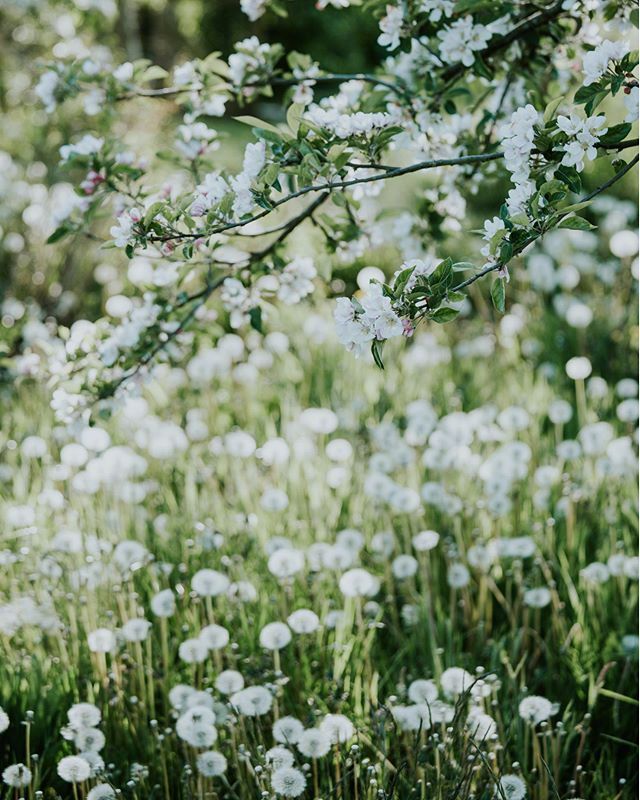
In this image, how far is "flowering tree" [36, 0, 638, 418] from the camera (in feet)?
5.50

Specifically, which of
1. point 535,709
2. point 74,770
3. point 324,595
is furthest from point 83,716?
point 535,709

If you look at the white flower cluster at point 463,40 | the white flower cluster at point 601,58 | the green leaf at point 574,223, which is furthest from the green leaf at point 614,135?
the white flower cluster at point 463,40

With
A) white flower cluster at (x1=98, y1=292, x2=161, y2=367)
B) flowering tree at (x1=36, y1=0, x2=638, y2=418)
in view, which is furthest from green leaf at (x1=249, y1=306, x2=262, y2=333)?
white flower cluster at (x1=98, y1=292, x2=161, y2=367)

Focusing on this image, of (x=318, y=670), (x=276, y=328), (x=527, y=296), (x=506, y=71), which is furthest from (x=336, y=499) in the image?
(x=527, y=296)

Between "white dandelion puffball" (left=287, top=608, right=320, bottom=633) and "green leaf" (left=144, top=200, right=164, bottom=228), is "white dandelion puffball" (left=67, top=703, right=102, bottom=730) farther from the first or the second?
"green leaf" (left=144, top=200, right=164, bottom=228)

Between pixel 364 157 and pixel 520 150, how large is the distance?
44 centimetres

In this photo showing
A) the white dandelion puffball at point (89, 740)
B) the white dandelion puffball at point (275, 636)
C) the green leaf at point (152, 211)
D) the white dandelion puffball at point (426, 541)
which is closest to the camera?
the green leaf at point (152, 211)

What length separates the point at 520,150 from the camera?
169 cm

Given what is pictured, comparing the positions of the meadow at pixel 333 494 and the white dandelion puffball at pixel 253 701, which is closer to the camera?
the meadow at pixel 333 494

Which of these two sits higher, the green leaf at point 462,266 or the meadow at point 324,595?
the green leaf at point 462,266

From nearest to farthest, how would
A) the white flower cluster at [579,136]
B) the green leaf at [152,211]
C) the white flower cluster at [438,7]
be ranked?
the white flower cluster at [579,136]
the green leaf at [152,211]
the white flower cluster at [438,7]

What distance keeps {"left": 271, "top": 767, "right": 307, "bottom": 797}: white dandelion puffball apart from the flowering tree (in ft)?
2.70

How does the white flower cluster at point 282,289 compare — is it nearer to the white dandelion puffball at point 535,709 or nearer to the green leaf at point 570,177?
the green leaf at point 570,177

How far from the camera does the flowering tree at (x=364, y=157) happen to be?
1.68 m
